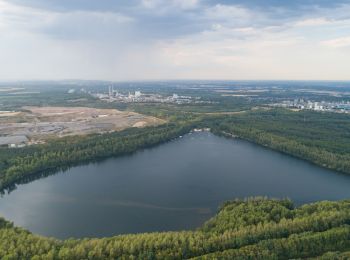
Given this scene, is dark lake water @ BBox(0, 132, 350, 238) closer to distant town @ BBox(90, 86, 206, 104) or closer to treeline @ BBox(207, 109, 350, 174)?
treeline @ BBox(207, 109, 350, 174)

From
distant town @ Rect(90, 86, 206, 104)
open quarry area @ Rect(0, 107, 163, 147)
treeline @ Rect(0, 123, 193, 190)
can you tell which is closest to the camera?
treeline @ Rect(0, 123, 193, 190)

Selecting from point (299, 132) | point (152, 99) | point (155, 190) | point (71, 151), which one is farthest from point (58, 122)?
point (152, 99)

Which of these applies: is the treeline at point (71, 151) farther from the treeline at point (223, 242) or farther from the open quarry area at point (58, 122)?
the treeline at point (223, 242)

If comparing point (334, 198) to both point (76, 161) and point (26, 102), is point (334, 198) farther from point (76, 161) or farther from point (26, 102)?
point (26, 102)

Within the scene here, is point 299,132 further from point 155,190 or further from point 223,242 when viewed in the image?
point 223,242

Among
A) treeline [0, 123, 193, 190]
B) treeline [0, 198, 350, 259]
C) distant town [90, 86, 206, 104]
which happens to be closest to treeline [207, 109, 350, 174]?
treeline [0, 123, 193, 190]

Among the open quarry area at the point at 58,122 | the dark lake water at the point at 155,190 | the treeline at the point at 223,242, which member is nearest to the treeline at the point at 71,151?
the dark lake water at the point at 155,190

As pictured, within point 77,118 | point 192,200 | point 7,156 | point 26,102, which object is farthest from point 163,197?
point 26,102
